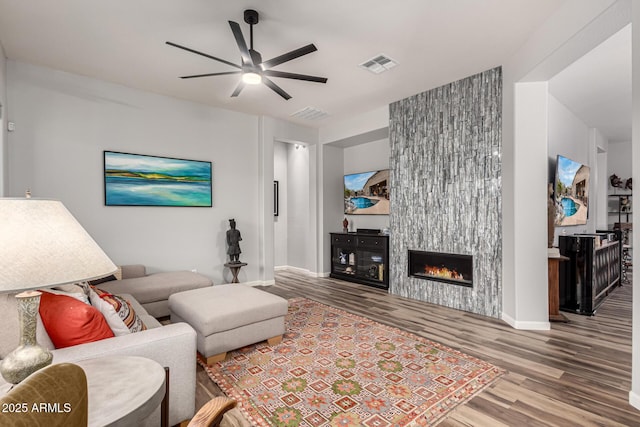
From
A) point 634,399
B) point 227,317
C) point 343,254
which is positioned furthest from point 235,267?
point 634,399

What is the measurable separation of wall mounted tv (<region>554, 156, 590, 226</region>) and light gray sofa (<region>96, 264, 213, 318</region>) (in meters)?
5.03

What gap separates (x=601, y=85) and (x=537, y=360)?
3.92m

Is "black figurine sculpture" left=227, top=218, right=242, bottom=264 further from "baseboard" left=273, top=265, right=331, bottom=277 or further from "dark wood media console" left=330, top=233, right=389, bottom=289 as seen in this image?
"dark wood media console" left=330, top=233, right=389, bottom=289

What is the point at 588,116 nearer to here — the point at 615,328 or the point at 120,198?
the point at 615,328

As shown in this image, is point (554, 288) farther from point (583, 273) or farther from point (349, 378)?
point (349, 378)

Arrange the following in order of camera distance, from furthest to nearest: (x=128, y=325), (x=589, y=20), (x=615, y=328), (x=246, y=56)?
(x=615, y=328) → (x=246, y=56) → (x=589, y=20) → (x=128, y=325)

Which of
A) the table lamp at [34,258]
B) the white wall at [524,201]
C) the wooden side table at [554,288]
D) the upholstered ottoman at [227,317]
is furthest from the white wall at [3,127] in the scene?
the wooden side table at [554,288]

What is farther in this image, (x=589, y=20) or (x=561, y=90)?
(x=561, y=90)

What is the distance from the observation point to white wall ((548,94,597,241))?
463 cm

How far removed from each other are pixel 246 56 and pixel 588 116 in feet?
19.8

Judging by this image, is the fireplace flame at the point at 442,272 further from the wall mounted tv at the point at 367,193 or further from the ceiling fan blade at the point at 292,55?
the ceiling fan blade at the point at 292,55

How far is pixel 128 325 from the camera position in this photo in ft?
6.51

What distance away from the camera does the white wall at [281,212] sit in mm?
7255

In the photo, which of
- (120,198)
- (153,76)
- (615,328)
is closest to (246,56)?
(153,76)
